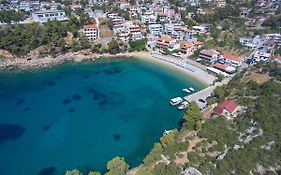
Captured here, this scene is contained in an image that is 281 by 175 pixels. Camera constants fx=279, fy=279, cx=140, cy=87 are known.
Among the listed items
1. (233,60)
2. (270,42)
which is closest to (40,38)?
(233,60)

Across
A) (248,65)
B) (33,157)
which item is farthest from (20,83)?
(248,65)

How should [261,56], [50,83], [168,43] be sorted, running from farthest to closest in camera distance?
[168,43], [261,56], [50,83]

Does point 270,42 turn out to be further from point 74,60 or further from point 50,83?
point 50,83

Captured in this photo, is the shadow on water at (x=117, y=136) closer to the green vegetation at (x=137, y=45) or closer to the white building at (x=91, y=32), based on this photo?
the green vegetation at (x=137, y=45)

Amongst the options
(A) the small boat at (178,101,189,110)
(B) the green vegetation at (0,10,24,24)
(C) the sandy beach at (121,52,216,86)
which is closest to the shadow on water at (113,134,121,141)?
(A) the small boat at (178,101,189,110)

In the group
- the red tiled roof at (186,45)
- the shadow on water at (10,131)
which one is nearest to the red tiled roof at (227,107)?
the red tiled roof at (186,45)

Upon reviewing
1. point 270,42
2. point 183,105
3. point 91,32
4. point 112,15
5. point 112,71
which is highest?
point 112,15
